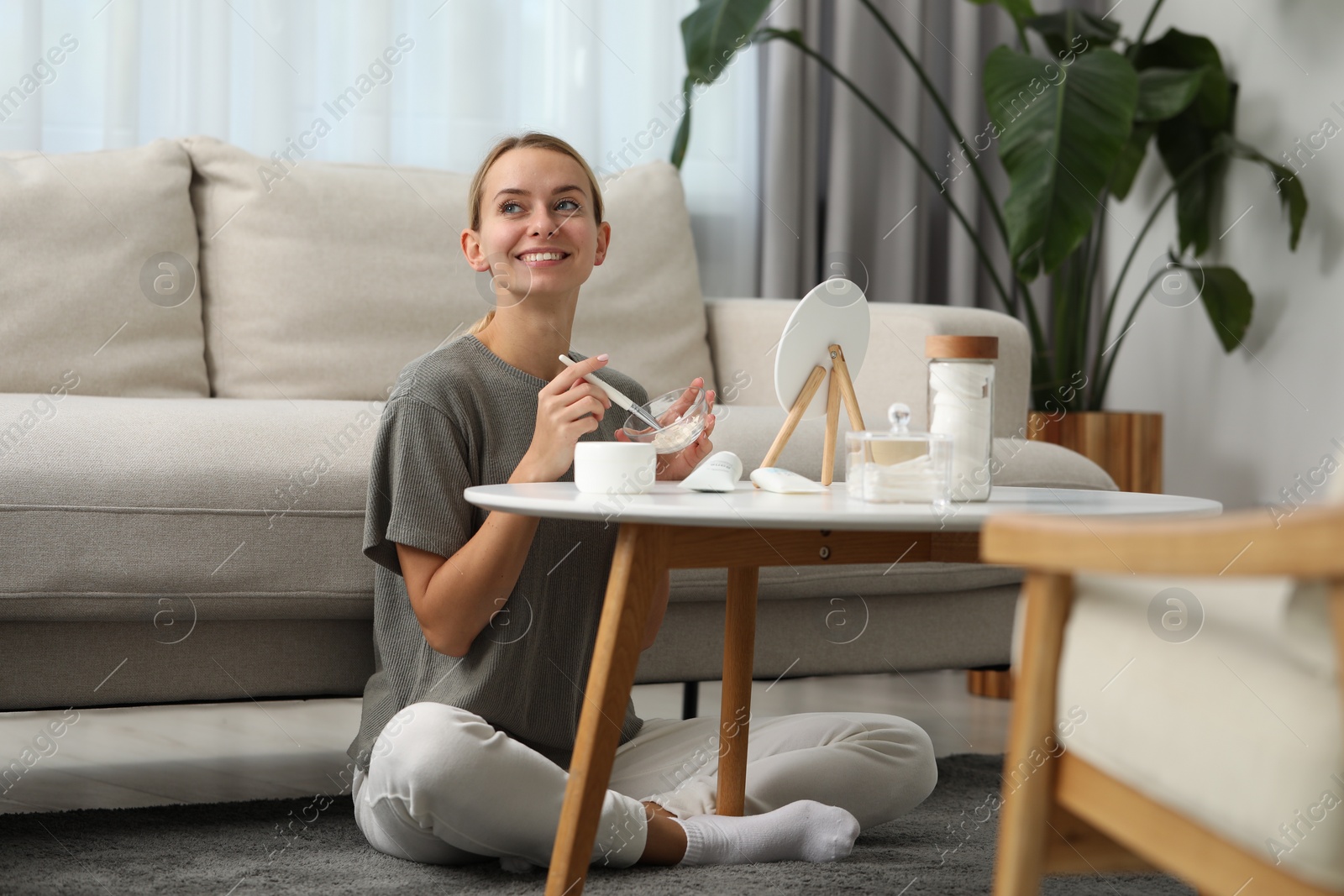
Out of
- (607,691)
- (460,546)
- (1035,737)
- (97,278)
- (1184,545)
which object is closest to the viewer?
(1184,545)

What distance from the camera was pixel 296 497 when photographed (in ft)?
4.34

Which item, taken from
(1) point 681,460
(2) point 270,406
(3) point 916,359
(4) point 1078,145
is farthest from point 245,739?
(4) point 1078,145

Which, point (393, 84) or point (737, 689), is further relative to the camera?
point (393, 84)

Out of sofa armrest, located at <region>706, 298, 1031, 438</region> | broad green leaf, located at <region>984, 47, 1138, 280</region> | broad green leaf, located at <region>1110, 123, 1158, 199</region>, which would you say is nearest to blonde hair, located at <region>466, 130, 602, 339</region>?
sofa armrest, located at <region>706, 298, 1031, 438</region>

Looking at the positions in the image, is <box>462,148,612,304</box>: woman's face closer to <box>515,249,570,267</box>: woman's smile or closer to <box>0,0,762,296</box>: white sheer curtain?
<box>515,249,570,267</box>: woman's smile

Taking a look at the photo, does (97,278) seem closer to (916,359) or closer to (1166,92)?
(916,359)

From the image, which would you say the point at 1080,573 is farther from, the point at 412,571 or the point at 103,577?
the point at 103,577

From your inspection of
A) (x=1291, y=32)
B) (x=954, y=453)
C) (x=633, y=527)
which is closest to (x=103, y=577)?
(x=633, y=527)

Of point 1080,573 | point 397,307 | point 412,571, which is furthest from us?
point 397,307

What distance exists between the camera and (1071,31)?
246 centimetres

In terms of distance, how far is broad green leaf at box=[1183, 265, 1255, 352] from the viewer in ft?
7.91

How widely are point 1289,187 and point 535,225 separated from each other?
178 cm

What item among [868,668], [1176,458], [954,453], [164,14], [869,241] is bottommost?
[868,668]

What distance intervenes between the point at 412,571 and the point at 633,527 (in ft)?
1.10
